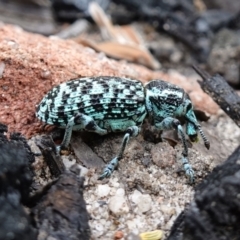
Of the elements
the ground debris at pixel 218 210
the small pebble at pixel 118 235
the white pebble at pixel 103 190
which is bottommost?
the white pebble at pixel 103 190

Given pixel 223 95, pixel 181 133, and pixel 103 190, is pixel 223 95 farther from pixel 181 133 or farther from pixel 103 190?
pixel 103 190

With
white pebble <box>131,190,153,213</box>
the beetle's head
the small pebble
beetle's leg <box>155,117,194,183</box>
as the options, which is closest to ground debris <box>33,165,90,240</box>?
the small pebble

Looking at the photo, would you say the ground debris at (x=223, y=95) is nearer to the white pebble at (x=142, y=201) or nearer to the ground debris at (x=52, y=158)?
the white pebble at (x=142, y=201)

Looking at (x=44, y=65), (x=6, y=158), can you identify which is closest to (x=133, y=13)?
(x=44, y=65)

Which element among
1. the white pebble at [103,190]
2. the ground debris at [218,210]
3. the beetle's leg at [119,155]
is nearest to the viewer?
the ground debris at [218,210]

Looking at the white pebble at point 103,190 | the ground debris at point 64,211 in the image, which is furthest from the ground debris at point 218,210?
the white pebble at point 103,190

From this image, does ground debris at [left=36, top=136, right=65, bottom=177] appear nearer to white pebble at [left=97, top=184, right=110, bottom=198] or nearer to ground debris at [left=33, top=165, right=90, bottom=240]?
white pebble at [left=97, top=184, right=110, bottom=198]

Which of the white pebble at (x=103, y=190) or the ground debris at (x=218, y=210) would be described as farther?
the white pebble at (x=103, y=190)

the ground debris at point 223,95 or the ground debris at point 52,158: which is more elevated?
the ground debris at point 223,95

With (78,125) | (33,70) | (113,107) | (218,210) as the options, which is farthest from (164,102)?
(218,210)
